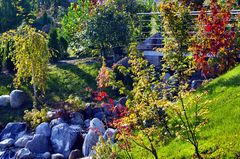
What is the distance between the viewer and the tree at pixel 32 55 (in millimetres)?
13273

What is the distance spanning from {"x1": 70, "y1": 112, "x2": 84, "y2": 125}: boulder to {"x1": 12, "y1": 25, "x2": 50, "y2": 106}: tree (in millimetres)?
1537

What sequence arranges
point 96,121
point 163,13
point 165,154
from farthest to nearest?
point 96,121
point 163,13
point 165,154

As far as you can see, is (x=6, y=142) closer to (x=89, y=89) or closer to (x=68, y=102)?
(x=68, y=102)

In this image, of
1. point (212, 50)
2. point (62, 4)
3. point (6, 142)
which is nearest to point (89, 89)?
point (6, 142)

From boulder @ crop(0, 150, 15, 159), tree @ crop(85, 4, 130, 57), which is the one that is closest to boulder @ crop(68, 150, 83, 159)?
boulder @ crop(0, 150, 15, 159)

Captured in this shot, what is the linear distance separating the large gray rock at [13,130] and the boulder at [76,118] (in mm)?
1309

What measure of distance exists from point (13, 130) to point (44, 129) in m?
1.15

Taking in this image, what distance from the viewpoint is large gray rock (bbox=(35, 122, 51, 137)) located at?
11.6 m

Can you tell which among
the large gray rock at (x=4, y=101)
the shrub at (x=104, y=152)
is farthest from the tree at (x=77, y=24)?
the shrub at (x=104, y=152)

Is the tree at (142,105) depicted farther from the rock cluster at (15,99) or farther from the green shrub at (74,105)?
the rock cluster at (15,99)

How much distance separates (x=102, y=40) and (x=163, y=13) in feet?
19.3

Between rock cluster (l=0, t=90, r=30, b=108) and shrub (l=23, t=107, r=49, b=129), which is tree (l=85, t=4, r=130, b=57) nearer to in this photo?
rock cluster (l=0, t=90, r=30, b=108)

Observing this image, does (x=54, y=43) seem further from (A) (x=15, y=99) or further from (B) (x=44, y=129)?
(B) (x=44, y=129)

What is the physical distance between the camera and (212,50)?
11953mm
